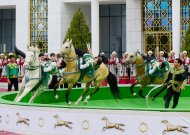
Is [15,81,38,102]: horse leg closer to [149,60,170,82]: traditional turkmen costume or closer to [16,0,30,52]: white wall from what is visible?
[149,60,170,82]: traditional turkmen costume

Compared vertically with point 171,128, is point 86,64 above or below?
above

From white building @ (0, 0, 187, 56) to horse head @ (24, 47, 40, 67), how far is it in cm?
2207

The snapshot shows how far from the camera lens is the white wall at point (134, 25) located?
40.8 metres

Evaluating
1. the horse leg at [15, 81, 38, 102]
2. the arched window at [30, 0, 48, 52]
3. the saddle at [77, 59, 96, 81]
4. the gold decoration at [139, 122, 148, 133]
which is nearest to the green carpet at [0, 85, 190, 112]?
the horse leg at [15, 81, 38, 102]

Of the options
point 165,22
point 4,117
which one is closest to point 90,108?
point 4,117

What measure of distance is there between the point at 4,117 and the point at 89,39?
28182 millimetres

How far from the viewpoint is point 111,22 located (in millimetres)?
48125

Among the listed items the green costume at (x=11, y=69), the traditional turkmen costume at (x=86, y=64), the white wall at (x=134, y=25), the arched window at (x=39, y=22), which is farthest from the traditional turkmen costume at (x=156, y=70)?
the arched window at (x=39, y=22)

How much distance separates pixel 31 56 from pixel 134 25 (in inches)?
1017

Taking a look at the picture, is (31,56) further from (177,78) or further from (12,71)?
(12,71)

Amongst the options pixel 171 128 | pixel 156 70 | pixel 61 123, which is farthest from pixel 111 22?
pixel 171 128

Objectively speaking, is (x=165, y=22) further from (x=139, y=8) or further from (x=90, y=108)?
(x=90, y=108)

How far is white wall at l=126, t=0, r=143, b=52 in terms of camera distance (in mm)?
40781

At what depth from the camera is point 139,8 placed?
134 feet
